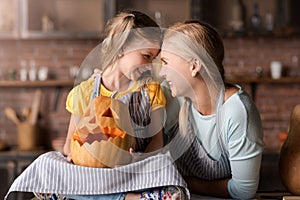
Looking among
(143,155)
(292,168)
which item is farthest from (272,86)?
(143,155)

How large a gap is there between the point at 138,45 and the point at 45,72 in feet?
11.5

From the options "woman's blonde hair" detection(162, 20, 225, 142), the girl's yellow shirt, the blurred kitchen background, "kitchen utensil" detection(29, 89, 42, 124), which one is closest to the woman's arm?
"woman's blonde hair" detection(162, 20, 225, 142)

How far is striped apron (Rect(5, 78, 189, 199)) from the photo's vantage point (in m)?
1.32

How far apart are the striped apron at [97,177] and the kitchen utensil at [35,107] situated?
3.59 meters

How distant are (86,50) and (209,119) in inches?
138

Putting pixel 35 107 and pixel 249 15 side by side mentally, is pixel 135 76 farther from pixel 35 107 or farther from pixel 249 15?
pixel 35 107

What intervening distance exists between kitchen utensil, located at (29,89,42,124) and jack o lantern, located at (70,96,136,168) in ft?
11.9

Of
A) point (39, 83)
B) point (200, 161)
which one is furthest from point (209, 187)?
point (39, 83)

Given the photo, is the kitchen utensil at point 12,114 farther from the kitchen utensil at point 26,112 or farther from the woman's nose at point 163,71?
the woman's nose at point 163,71

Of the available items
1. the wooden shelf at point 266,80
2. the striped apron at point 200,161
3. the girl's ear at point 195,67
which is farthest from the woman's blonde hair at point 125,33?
the wooden shelf at point 266,80

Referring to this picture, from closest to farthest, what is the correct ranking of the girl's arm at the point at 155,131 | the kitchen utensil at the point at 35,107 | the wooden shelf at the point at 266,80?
the girl's arm at the point at 155,131, the wooden shelf at the point at 266,80, the kitchen utensil at the point at 35,107

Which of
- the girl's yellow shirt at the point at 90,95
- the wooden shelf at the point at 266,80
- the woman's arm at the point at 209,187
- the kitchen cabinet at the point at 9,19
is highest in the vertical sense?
the girl's yellow shirt at the point at 90,95

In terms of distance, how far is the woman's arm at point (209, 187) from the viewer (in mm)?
1604

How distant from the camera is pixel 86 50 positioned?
4.98m
